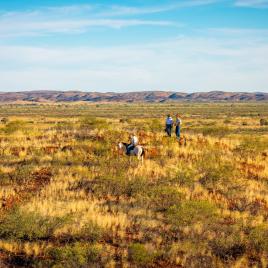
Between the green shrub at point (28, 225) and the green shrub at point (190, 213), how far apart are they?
332cm

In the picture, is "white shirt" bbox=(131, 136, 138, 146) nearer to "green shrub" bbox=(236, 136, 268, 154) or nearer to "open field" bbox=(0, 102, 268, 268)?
"open field" bbox=(0, 102, 268, 268)

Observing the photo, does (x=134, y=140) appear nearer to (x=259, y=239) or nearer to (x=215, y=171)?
(x=215, y=171)

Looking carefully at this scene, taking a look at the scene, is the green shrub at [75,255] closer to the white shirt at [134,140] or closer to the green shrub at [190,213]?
the green shrub at [190,213]

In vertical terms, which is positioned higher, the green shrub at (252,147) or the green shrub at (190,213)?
the green shrub at (252,147)

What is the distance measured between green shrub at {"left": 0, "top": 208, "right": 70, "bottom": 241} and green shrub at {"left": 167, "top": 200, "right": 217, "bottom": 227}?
10.9 ft

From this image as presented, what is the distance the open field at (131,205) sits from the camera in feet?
37.4

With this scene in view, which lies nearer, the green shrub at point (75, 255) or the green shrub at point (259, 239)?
the green shrub at point (75, 255)

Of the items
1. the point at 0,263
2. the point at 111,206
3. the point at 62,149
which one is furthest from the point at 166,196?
the point at 62,149

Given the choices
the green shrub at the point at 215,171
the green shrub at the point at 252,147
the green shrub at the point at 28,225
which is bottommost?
the green shrub at the point at 28,225

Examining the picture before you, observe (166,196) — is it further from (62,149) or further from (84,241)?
(62,149)

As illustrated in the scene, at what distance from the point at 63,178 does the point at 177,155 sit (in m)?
7.16

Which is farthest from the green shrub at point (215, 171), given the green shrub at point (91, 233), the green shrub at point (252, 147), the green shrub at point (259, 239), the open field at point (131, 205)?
the green shrub at point (91, 233)

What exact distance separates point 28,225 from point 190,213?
4.88 m

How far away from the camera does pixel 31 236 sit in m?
12.4
